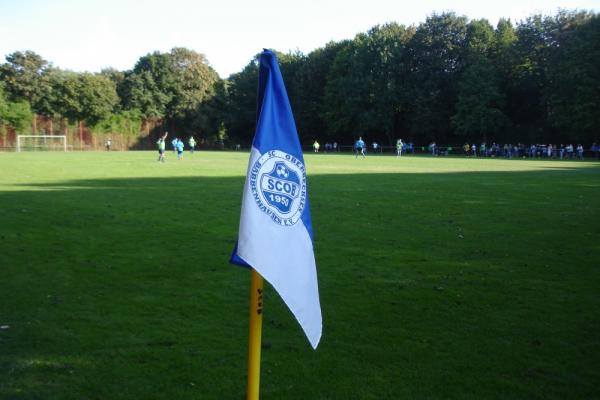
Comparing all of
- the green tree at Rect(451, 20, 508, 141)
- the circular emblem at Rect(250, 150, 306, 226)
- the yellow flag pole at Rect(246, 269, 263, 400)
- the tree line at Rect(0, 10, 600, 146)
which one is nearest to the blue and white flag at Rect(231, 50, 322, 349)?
the circular emblem at Rect(250, 150, 306, 226)

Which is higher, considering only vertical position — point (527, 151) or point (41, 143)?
point (41, 143)

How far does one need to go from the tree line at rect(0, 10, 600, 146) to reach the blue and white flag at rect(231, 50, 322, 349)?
63706mm

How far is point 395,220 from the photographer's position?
45.2 feet

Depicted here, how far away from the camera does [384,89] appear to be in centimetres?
7531

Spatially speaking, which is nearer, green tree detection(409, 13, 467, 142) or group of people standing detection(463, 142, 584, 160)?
group of people standing detection(463, 142, 584, 160)

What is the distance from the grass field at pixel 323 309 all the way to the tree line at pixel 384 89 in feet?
184

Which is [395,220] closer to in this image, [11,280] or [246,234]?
[11,280]

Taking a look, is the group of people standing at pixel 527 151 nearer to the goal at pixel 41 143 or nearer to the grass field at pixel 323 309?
the goal at pixel 41 143

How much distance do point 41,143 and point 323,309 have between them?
244 ft

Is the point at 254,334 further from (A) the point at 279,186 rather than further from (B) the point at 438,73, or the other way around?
(B) the point at 438,73

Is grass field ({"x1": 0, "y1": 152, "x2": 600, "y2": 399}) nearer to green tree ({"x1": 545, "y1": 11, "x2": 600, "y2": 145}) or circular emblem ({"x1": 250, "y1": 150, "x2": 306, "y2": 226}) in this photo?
circular emblem ({"x1": 250, "y1": 150, "x2": 306, "y2": 226})

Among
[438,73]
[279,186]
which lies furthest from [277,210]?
[438,73]

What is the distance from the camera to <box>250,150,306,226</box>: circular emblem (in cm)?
314

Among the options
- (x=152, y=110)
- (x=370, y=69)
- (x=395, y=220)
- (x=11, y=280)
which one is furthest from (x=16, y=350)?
(x=152, y=110)
